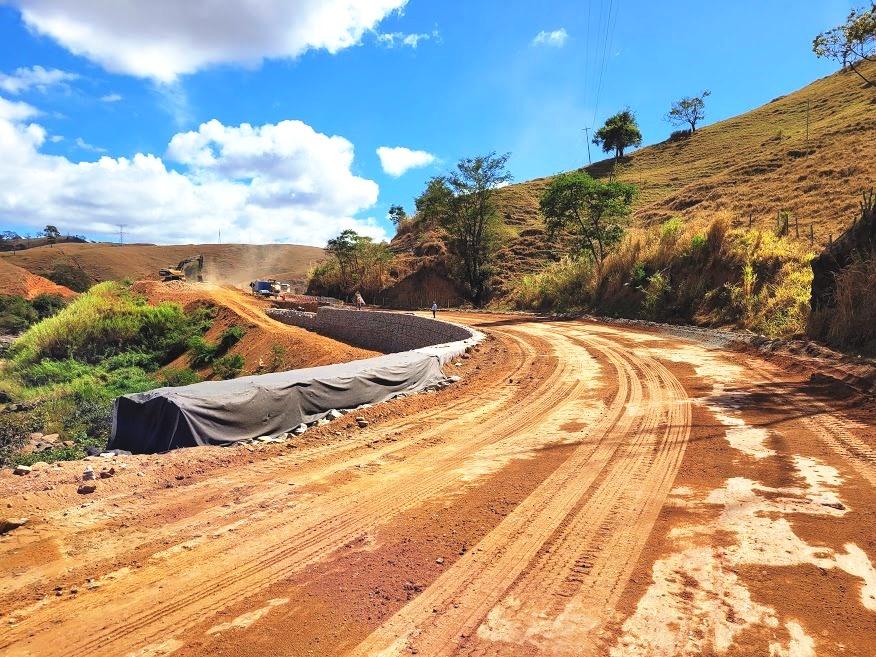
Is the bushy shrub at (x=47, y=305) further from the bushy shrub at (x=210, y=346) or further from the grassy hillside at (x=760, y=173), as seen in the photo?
the grassy hillside at (x=760, y=173)

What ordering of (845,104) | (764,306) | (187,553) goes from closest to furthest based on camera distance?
1. (187,553)
2. (764,306)
3. (845,104)

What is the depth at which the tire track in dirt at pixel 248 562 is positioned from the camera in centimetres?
329

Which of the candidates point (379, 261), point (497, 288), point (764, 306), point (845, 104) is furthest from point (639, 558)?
point (845, 104)

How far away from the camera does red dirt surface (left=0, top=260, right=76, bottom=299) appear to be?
50938 millimetres

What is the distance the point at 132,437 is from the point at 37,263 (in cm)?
9820

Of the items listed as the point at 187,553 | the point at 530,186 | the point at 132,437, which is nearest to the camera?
the point at 187,553

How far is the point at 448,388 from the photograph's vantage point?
443 inches

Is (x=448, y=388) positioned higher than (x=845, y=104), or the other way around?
(x=845, y=104)

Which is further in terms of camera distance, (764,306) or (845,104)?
(845,104)

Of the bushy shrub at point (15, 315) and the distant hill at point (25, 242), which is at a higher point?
the distant hill at point (25, 242)

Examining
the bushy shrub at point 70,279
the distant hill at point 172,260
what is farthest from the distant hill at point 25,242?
the bushy shrub at point 70,279

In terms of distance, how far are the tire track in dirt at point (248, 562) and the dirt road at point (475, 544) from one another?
0.02 metres

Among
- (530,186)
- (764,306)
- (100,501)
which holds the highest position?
(530,186)

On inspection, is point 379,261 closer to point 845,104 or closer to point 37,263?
point 845,104
